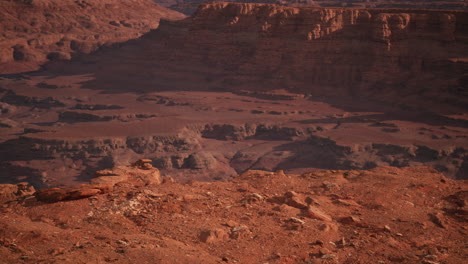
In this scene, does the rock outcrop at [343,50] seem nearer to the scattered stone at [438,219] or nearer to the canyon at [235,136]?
the canyon at [235,136]

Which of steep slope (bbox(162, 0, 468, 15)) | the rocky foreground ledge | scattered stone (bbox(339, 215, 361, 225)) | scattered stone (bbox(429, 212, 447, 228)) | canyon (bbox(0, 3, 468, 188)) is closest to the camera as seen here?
the rocky foreground ledge

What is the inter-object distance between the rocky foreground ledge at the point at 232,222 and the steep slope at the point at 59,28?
188ft

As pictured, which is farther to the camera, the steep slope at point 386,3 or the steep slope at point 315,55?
the steep slope at point 386,3

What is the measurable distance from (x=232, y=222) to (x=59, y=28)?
74.2 metres

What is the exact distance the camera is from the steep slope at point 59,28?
62.6m

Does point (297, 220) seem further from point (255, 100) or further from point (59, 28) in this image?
point (59, 28)

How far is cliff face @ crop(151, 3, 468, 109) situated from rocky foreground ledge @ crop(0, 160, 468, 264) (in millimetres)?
32645

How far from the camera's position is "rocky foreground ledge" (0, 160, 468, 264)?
7.05 m

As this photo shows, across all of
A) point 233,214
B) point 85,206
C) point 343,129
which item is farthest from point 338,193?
point 343,129

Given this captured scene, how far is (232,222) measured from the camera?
27.7 ft

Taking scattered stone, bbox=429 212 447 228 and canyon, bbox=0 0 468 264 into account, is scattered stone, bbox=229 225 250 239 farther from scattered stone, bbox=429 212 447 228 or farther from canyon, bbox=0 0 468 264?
scattered stone, bbox=429 212 447 228

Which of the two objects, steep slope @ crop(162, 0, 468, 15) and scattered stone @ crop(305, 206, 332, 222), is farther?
steep slope @ crop(162, 0, 468, 15)

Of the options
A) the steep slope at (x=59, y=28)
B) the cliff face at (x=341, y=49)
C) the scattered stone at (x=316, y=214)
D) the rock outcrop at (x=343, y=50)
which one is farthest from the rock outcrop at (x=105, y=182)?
the steep slope at (x=59, y=28)

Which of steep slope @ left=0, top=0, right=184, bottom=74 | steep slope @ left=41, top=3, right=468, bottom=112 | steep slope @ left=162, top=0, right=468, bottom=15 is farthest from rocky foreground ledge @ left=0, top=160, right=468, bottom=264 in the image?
steep slope @ left=162, top=0, right=468, bottom=15
